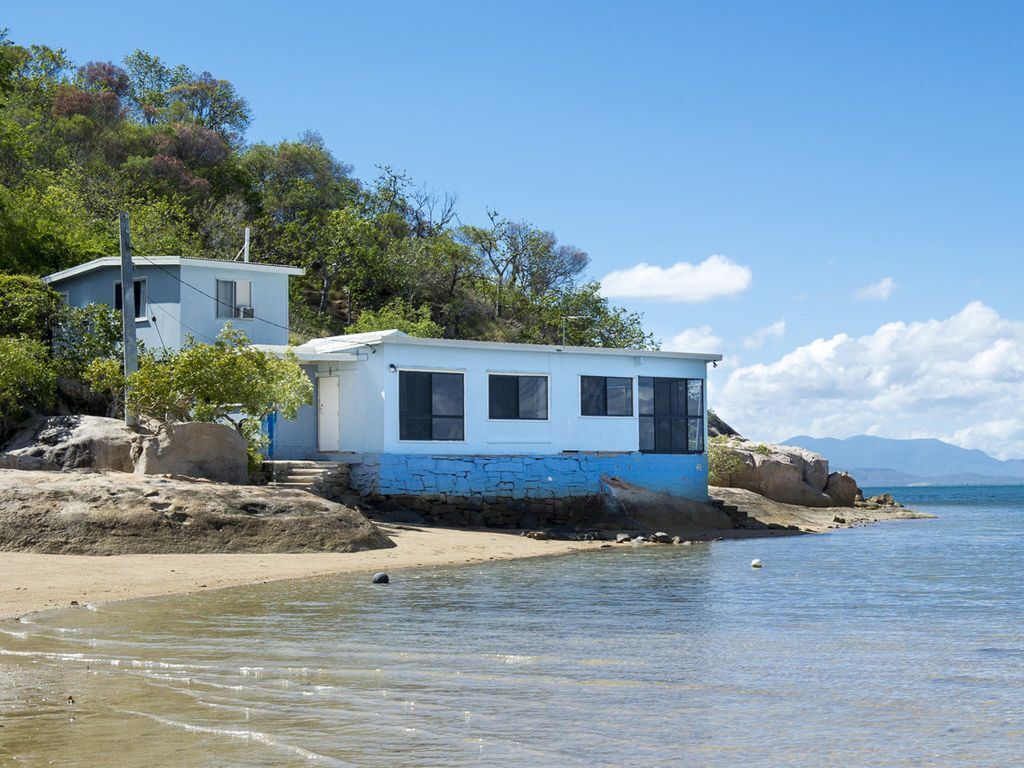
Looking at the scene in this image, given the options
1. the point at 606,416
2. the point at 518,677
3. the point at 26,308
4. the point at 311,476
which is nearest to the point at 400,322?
the point at 606,416

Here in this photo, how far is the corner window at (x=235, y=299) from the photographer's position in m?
32.1

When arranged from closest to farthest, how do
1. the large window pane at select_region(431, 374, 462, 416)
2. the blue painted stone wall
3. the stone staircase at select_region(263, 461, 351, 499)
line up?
the stone staircase at select_region(263, 461, 351, 499), the blue painted stone wall, the large window pane at select_region(431, 374, 462, 416)

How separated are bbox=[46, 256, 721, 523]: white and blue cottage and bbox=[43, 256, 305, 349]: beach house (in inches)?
1.5

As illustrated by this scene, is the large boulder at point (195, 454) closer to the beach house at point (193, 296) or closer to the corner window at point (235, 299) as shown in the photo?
the beach house at point (193, 296)

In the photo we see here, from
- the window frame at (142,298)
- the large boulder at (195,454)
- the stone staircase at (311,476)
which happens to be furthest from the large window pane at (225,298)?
the large boulder at (195,454)

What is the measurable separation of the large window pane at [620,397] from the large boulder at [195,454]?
10805 mm

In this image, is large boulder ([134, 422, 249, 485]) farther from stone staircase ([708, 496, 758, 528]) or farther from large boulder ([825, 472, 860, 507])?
large boulder ([825, 472, 860, 507])

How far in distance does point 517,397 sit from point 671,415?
15.3 feet

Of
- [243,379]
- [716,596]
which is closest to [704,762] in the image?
[716,596]

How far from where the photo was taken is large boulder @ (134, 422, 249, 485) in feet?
70.3

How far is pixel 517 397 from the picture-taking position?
28.8 metres

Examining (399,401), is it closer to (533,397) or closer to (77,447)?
(533,397)

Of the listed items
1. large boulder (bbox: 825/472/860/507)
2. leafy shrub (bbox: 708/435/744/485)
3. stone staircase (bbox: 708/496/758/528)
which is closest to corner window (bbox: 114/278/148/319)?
stone staircase (bbox: 708/496/758/528)

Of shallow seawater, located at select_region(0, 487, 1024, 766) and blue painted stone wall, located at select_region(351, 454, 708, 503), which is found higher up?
blue painted stone wall, located at select_region(351, 454, 708, 503)
